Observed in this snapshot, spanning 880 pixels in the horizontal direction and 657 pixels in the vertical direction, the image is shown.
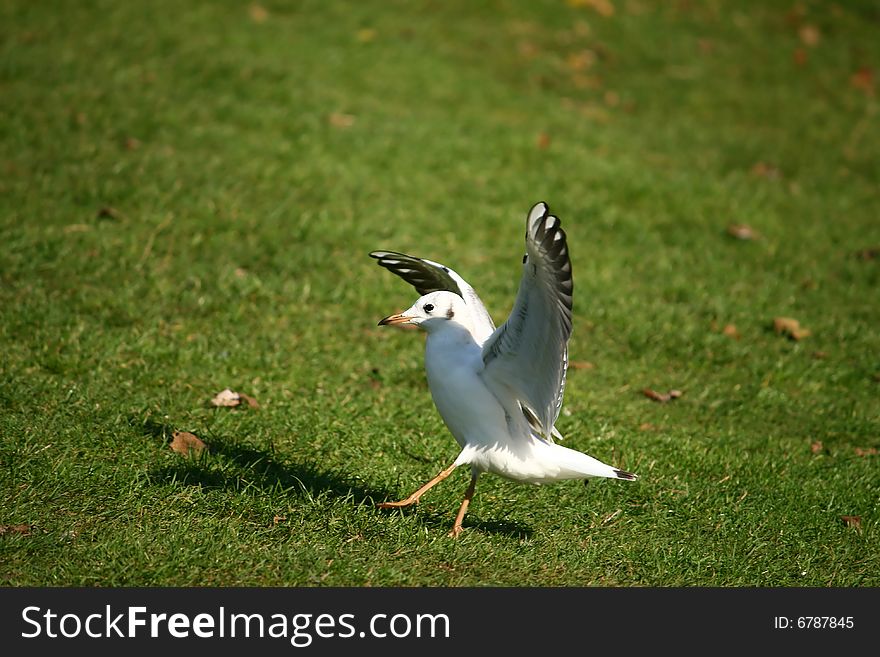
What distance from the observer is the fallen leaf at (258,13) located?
1127 centimetres

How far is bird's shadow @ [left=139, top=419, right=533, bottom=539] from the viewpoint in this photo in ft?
16.2

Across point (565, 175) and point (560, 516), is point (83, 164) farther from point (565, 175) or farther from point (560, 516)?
point (560, 516)

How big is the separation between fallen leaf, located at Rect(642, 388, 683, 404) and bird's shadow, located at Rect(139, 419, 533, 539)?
6.53 ft

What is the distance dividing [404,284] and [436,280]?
231 centimetres

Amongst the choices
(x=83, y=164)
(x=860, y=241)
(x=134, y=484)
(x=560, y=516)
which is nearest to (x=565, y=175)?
(x=860, y=241)

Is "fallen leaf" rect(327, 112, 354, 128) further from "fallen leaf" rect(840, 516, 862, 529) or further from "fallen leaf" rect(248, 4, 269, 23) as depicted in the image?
"fallen leaf" rect(840, 516, 862, 529)

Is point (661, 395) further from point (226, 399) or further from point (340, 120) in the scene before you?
point (340, 120)

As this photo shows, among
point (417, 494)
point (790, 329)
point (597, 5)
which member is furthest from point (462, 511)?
point (597, 5)

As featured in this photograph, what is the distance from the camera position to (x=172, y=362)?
6.22m

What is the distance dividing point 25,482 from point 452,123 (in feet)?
21.1

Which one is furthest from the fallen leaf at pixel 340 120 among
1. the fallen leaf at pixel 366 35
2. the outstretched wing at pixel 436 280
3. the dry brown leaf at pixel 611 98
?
the outstretched wing at pixel 436 280

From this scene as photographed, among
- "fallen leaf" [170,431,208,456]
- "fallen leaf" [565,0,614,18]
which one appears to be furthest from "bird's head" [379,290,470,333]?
"fallen leaf" [565,0,614,18]

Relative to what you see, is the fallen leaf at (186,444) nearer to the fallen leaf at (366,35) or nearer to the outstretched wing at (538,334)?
the outstretched wing at (538,334)

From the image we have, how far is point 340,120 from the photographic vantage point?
9.73 m
